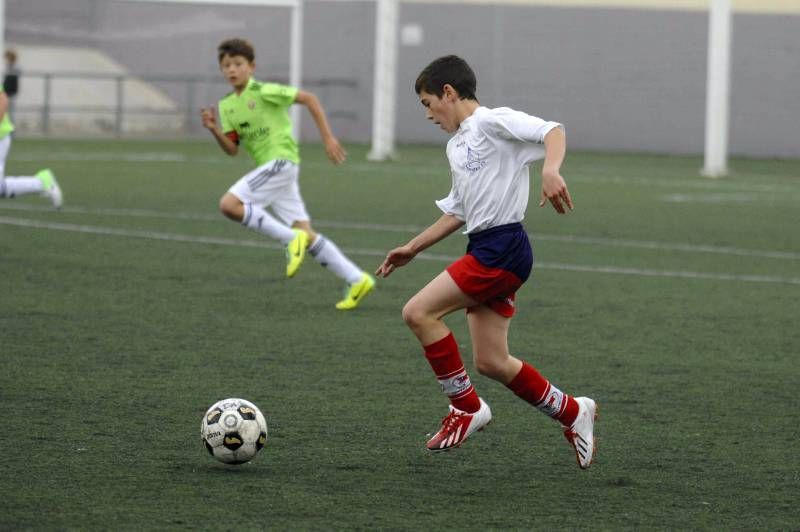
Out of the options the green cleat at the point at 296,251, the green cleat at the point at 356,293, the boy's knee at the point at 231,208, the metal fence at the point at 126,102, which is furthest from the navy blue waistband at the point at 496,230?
the metal fence at the point at 126,102

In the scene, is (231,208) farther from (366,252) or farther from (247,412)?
(247,412)

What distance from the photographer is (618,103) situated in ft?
109

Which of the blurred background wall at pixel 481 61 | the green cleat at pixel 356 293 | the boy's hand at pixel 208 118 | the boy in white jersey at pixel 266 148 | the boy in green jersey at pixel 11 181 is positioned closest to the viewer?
the boy's hand at pixel 208 118

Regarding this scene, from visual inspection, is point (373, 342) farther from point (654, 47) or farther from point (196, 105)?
point (196, 105)

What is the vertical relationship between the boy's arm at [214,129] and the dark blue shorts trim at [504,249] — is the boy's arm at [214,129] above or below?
above

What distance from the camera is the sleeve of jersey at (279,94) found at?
35.9 ft

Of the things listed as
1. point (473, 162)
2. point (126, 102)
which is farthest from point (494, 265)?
point (126, 102)

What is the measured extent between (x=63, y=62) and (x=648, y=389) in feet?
102

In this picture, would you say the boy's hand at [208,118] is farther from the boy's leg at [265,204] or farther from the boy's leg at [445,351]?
the boy's leg at [445,351]

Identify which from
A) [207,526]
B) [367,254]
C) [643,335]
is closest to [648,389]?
[643,335]

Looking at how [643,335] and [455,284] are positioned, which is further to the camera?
[643,335]

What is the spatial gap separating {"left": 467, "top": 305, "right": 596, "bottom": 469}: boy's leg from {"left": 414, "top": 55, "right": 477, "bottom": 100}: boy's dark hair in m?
0.82

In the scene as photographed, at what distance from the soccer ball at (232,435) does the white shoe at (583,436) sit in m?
1.13

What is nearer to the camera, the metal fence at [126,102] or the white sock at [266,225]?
the white sock at [266,225]
